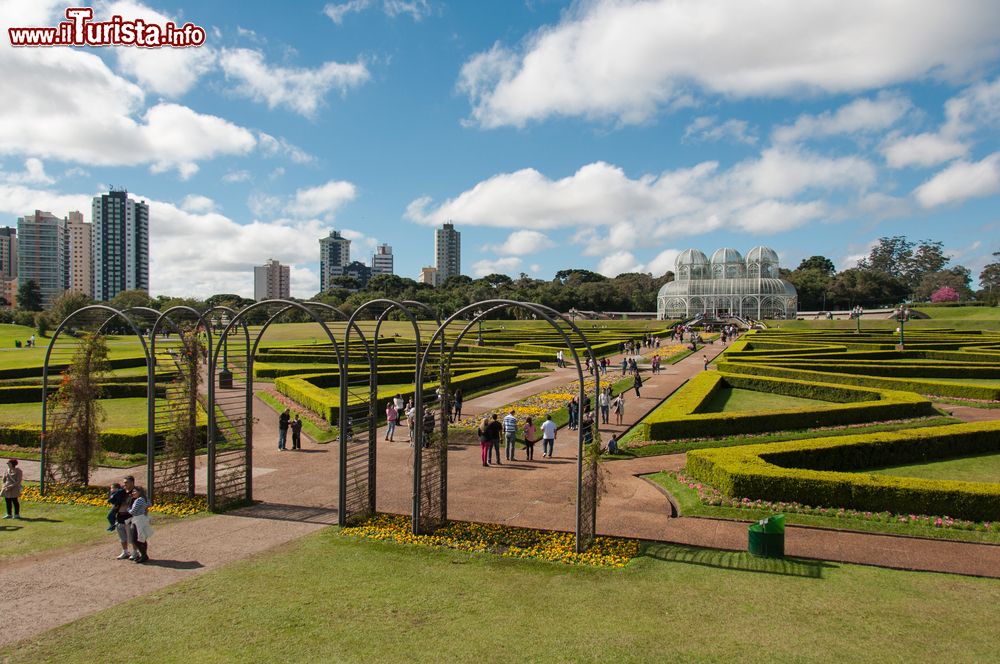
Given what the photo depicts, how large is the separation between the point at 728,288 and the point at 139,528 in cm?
10281

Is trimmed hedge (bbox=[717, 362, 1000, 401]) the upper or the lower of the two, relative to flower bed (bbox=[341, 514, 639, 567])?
upper

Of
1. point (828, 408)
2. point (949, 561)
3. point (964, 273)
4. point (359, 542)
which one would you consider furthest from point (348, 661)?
point (964, 273)

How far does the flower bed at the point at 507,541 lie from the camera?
34.0ft

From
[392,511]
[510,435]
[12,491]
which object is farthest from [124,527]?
[510,435]

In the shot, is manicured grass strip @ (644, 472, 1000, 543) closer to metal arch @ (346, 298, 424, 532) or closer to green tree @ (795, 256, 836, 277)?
metal arch @ (346, 298, 424, 532)

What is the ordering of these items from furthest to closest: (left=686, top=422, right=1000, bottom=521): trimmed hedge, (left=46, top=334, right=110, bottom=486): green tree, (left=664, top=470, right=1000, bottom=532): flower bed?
(left=46, top=334, right=110, bottom=486): green tree
(left=686, top=422, right=1000, bottom=521): trimmed hedge
(left=664, top=470, right=1000, bottom=532): flower bed

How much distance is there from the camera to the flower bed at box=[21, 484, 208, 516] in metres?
13.5

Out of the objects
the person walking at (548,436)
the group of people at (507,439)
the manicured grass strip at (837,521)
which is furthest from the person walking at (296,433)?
the manicured grass strip at (837,521)

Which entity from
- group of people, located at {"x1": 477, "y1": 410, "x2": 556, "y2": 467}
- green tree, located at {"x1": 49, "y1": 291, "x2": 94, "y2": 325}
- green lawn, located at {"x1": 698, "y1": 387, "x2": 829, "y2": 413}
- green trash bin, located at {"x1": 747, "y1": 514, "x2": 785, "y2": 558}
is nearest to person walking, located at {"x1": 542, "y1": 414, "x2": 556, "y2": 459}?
group of people, located at {"x1": 477, "y1": 410, "x2": 556, "y2": 467}

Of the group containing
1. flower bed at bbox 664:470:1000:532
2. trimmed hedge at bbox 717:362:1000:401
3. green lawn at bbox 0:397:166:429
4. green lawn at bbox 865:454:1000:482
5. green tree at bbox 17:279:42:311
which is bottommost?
flower bed at bbox 664:470:1000:532

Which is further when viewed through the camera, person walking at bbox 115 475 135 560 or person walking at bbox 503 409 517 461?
person walking at bbox 503 409 517 461

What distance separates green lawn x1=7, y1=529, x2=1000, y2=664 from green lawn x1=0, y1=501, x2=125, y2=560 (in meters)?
3.79

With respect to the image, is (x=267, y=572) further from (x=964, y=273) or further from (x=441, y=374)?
(x=964, y=273)

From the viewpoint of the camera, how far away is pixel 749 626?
26.0 ft
